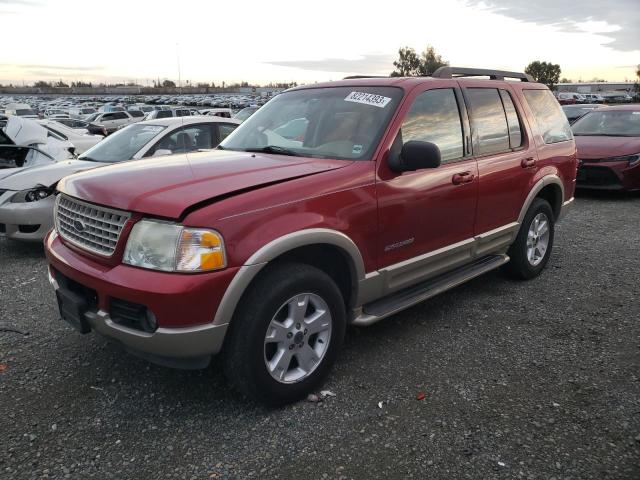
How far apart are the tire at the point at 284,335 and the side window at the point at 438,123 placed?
1271 mm

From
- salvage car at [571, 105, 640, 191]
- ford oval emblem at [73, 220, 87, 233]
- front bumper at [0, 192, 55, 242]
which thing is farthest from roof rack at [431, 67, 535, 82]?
salvage car at [571, 105, 640, 191]

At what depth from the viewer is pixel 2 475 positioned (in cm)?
253

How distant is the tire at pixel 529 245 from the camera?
4926 mm

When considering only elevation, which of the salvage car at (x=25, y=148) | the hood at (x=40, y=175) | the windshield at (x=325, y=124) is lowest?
the hood at (x=40, y=175)

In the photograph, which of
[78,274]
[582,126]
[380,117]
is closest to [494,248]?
Answer: [380,117]

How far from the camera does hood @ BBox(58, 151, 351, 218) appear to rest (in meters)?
2.71

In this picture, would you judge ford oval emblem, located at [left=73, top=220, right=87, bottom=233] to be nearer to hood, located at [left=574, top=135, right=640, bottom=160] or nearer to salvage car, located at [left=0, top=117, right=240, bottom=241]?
salvage car, located at [left=0, top=117, right=240, bottom=241]

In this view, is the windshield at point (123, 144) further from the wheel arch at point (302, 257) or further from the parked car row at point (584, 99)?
the parked car row at point (584, 99)

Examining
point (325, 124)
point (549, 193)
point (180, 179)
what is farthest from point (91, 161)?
point (549, 193)

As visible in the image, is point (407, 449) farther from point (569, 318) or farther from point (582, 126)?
point (582, 126)

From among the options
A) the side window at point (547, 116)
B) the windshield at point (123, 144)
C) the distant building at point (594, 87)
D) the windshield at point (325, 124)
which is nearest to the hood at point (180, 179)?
the windshield at point (325, 124)

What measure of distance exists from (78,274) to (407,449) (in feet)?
6.55

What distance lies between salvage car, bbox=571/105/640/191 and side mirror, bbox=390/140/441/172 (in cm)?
736

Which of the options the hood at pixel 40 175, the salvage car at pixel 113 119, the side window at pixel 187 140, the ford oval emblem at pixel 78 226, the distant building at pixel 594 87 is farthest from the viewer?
the distant building at pixel 594 87
